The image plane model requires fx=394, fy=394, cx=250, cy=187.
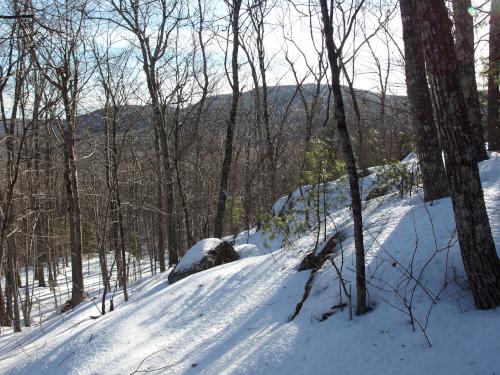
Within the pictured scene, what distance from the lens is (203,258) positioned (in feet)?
25.0

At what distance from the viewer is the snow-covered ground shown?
2.66 meters

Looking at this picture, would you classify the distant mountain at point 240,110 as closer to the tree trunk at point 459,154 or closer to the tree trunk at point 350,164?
the tree trunk at point 350,164

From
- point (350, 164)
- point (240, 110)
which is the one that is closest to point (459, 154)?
point (350, 164)

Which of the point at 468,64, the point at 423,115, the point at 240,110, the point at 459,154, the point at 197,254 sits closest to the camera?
the point at 459,154

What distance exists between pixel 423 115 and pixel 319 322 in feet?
9.94

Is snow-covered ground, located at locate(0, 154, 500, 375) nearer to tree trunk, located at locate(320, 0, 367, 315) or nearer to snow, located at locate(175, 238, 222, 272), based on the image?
tree trunk, located at locate(320, 0, 367, 315)

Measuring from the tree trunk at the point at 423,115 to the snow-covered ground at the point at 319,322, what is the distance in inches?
15.1

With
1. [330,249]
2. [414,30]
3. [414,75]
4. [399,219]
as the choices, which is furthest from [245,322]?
[414,30]

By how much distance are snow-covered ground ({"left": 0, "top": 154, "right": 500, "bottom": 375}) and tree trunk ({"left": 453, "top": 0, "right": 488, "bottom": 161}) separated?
4.33 feet

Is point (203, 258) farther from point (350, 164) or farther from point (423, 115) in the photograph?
point (350, 164)

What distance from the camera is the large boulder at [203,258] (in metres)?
7.48

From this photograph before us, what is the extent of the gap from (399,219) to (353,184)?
1.56 meters

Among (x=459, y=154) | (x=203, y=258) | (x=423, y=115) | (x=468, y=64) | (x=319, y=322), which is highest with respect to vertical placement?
(x=468, y=64)

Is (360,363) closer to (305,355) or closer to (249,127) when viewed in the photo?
(305,355)
